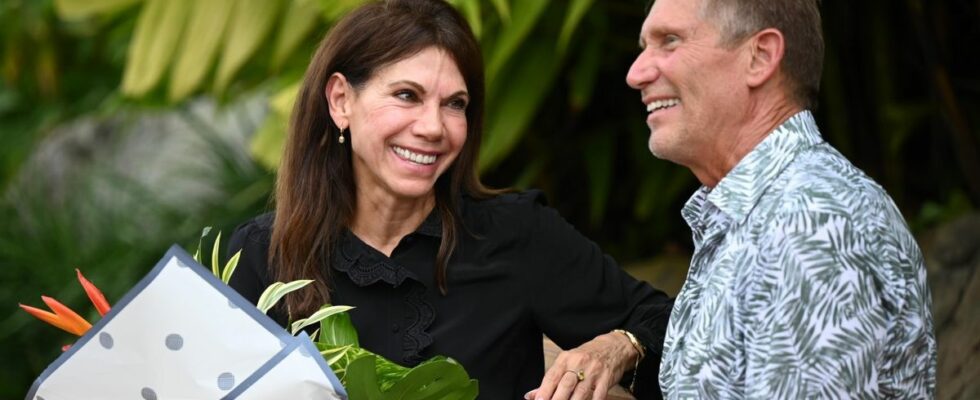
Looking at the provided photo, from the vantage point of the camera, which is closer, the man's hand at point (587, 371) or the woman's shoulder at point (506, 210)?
the man's hand at point (587, 371)

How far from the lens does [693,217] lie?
2.41 metres

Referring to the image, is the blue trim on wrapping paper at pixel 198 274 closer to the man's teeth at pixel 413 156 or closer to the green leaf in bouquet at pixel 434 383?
the green leaf in bouquet at pixel 434 383

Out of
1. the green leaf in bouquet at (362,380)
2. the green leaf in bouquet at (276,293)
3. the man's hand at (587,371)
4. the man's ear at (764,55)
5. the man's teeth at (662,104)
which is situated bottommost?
the man's hand at (587,371)

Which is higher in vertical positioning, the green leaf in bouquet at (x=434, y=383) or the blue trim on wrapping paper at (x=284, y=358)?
the blue trim on wrapping paper at (x=284, y=358)

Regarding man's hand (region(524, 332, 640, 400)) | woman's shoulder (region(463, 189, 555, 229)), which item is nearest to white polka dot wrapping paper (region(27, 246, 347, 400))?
man's hand (region(524, 332, 640, 400))

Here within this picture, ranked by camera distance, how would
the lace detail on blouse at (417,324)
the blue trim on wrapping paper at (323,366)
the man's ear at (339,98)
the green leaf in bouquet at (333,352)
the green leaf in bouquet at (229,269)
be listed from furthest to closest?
the man's ear at (339,98) < the lace detail on blouse at (417,324) < the green leaf in bouquet at (229,269) < the green leaf in bouquet at (333,352) < the blue trim on wrapping paper at (323,366)

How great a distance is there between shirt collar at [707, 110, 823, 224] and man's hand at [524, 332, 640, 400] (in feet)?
1.64

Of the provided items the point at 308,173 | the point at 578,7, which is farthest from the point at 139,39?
the point at 308,173

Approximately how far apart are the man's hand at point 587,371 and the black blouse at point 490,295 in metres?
0.13

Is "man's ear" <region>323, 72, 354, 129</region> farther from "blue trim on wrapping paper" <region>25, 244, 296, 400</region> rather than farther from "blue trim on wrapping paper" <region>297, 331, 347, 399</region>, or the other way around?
"blue trim on wrapping paper" <region>297, 331, 347, 399</region>

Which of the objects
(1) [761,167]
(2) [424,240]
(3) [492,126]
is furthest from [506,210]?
(3) [492,126]

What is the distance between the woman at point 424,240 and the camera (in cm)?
294

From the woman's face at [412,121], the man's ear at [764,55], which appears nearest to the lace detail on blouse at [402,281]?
the woman's face at [412,121]

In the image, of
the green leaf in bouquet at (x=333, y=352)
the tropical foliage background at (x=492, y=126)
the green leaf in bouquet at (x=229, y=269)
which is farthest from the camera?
the tropical foliage background at (x=492, y=126)
